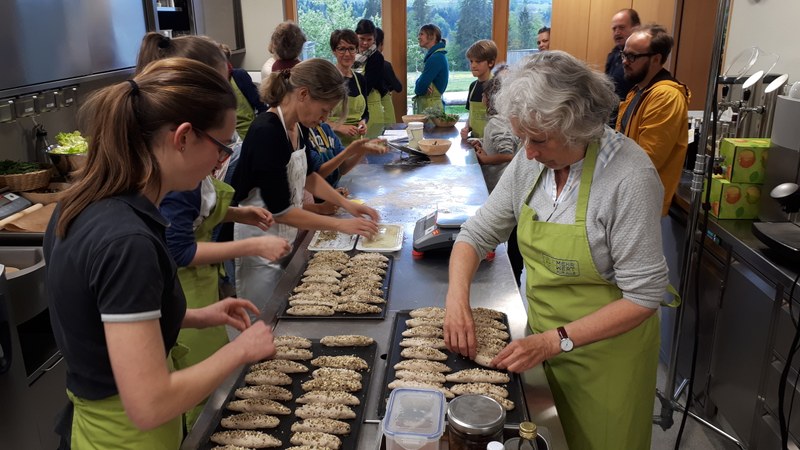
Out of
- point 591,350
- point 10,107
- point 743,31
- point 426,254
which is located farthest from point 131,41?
point 743,31

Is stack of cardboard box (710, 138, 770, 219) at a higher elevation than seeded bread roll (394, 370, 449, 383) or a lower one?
higher

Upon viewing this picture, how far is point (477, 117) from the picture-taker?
5102mm

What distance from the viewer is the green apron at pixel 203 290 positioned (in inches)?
81.1

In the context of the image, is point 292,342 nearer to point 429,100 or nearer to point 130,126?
point 130,126

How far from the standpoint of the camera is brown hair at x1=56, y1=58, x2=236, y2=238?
44.6 inches

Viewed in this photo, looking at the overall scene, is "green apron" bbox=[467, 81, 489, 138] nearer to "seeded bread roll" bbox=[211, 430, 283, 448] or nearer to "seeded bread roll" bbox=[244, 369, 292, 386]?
"seeded bread roll" bbox=[244, 369, 292, 386]

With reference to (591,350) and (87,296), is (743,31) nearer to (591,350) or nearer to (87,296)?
(591,350)

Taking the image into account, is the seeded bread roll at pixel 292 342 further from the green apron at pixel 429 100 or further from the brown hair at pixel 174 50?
the green apron at pixel 429 100

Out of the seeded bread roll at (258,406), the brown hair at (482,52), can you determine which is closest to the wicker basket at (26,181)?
the seeded bread roll at (258,406)

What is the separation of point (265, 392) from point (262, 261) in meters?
1.14

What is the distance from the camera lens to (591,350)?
1.74m

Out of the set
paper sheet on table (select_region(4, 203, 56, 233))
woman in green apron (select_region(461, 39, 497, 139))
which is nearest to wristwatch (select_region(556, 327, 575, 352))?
paper sheet on table (select_region(4, 203, 56, 233))

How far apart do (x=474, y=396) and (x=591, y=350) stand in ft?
1.99

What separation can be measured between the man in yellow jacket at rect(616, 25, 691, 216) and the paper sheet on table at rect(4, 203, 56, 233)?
10.0 ft
